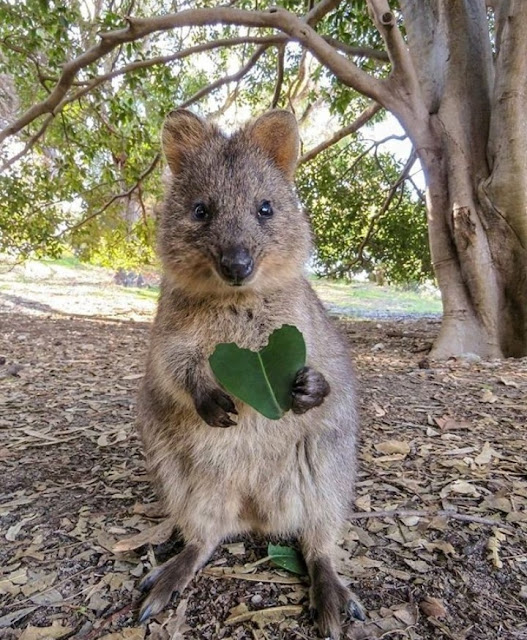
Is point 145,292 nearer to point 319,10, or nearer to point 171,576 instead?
point 319,10

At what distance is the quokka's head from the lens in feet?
5.75

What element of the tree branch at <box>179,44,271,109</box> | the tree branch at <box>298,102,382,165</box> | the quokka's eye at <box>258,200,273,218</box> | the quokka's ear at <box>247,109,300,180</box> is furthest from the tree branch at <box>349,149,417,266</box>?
the quokka's eye at <box>258,200,273,218</box>

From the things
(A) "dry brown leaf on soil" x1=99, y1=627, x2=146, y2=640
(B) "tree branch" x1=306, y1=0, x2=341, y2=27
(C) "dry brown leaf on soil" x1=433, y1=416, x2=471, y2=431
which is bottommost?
(A) "dry brown leaf on soil" x1=99, y1=627, x2=146, y2=640

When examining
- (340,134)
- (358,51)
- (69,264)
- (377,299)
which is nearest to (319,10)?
(358,51)

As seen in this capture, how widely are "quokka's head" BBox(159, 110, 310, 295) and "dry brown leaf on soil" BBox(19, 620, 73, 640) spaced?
42.9 inches

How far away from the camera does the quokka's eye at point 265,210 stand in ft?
6.19

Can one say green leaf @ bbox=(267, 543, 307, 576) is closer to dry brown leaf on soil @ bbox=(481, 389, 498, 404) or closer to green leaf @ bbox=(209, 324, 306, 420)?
green leaf @ bbox=(209, 324, 306, 420)

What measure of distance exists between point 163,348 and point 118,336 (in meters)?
4.58

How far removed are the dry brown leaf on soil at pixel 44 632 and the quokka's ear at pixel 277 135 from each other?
1.71m

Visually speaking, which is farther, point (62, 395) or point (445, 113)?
point (445, 113)

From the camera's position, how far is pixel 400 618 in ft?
4.93

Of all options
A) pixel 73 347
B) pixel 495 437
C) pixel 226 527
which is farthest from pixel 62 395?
pixel 495 437

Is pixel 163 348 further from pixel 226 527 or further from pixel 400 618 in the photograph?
pixel 400 618

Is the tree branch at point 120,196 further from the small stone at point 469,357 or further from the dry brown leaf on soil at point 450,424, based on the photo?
the dry brown leaf on soil at point 450,424
